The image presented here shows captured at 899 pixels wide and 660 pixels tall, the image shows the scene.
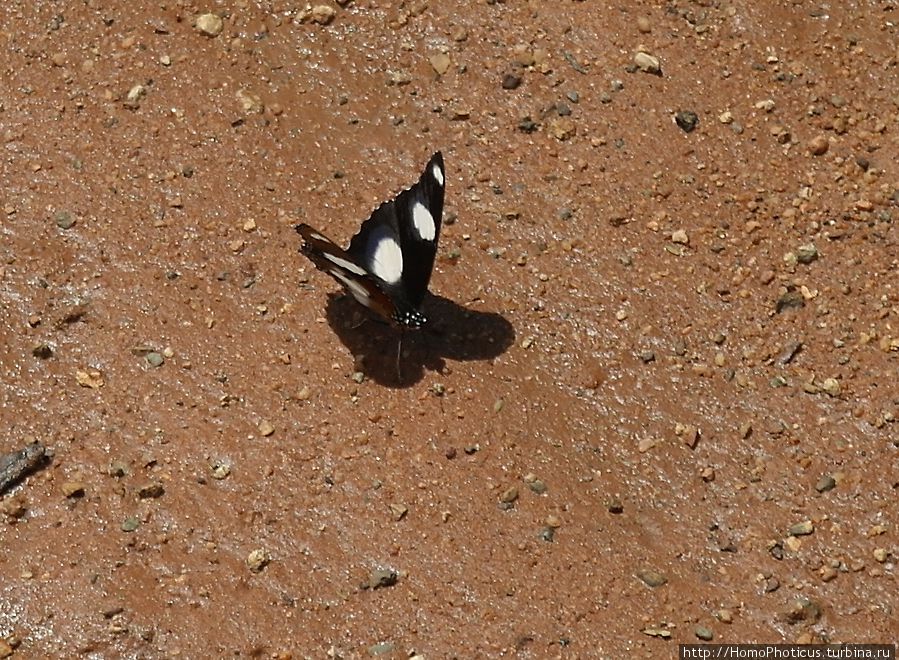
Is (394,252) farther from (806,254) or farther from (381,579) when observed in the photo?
(806,254)

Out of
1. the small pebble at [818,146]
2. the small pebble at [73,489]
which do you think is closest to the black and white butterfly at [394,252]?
the small pebble at [73,489]

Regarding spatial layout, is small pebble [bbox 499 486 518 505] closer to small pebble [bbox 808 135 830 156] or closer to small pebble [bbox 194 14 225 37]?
small pebble [bbox 808 135 830 156]

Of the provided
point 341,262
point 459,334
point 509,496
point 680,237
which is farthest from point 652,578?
point 341,262

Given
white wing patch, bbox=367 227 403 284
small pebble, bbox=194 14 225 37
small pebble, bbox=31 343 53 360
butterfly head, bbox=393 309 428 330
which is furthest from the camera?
small pebble, bbox=194 14 225 37

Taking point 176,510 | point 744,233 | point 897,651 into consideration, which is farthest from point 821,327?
point 176,510

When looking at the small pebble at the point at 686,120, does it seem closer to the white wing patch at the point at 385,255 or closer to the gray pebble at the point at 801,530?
the white wing patch at the point at 385,255

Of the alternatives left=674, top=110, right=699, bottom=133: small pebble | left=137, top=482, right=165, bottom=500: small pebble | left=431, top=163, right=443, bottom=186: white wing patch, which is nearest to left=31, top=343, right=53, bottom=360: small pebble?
left=137, top=482, right=165, bottom=500: small pebble

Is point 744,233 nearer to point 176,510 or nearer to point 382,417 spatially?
point 382,417
